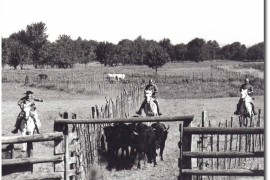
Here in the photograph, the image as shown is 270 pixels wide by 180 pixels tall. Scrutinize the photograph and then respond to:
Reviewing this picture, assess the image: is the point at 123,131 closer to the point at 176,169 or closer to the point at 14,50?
the point at 176,169

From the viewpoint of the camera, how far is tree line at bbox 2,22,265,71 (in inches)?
2158

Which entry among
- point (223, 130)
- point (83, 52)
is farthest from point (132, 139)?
point (83, 52)

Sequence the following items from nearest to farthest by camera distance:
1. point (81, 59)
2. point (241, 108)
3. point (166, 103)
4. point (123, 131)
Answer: point (123, 131) < point (241, 108) < point (166, 103) < point (81, 59)

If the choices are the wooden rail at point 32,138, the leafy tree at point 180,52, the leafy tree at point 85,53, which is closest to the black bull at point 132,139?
the wooden rail at point 32,138

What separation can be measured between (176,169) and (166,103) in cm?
1657

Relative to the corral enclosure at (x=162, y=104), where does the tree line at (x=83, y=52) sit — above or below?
above

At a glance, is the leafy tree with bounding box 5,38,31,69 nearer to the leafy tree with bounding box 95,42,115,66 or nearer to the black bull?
the leafy tree with bounding box 95,42,115,66

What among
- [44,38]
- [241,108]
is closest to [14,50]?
[44,38]

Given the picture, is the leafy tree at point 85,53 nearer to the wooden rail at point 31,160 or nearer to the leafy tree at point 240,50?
the leafy tree at point 240,50

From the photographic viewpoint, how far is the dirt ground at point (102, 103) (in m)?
10.2

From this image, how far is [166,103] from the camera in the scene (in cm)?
2688

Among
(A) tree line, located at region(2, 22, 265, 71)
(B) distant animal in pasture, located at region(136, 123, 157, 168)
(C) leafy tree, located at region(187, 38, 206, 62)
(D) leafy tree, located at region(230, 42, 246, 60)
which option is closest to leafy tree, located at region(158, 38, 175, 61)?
(A) tree line, located at region(2, 22, 265, 71)

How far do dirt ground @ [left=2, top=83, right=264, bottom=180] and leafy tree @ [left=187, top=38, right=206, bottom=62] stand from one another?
6268 cm

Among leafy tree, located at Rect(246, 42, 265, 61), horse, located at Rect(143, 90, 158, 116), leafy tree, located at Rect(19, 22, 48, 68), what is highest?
leafy tree, located at Rect(19, 22, 48, 68)
